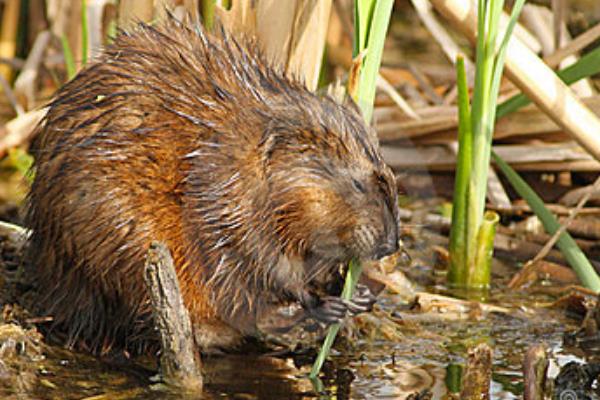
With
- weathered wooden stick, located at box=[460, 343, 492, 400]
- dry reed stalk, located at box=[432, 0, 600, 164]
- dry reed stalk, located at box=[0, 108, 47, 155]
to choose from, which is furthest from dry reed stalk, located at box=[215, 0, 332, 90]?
dry reed stalk, located at box=[0, 108, 47, 155]

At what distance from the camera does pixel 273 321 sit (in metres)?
3.24

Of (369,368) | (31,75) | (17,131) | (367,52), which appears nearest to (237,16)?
(367,52)

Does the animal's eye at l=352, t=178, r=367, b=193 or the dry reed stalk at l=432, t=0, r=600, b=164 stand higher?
the dry reed stalk at l=432, t=0, r=600, b=164

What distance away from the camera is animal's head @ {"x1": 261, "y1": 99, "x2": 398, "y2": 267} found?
3.04 m

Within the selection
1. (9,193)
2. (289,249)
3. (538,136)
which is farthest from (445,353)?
(9,193)

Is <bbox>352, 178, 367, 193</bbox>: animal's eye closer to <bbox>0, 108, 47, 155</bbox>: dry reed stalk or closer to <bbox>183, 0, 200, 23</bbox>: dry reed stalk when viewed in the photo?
<bbox>183, 0, 200, 23</bbox>: dry reed stalk

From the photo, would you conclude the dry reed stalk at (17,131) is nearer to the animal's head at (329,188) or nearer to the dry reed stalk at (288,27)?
the dry reed stalk at (288,27)

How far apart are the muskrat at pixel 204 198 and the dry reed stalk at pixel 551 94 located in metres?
0.64

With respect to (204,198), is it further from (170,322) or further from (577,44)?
(577,44)

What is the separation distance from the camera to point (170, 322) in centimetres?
281

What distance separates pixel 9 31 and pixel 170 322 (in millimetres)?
3938

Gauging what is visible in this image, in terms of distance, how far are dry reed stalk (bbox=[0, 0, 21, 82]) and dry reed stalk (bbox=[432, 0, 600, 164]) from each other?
11.1 feet

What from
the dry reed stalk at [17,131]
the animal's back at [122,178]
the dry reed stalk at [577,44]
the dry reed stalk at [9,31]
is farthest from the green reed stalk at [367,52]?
the dry reed stalk at [9,31]

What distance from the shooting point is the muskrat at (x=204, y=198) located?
3.10 metres
